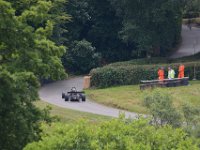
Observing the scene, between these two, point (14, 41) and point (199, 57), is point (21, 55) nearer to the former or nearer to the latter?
point (14, 41)

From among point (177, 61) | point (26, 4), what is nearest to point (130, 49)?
point (177, 61)

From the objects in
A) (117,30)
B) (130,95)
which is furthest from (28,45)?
(117,30)

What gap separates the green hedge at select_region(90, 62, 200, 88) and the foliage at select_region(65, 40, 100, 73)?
7839 millimetres

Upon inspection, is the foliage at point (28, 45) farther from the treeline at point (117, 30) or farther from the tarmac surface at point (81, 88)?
the treeline at point (117, 30)

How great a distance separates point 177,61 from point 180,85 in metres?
8.29

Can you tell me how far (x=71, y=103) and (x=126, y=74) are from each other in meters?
6.80

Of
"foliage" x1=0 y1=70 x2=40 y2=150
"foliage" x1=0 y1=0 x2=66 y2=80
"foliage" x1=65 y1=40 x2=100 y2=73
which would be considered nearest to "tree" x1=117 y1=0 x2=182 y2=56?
"foliage" x1=65 y1=40 x2=100 y2=73

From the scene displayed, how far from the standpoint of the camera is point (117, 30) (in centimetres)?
5184

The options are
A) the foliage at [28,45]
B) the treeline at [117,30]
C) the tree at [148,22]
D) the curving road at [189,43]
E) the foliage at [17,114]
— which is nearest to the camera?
the foliage at [17,114]

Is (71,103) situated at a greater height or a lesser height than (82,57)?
lesser

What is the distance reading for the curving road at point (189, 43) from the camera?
53.2 metres

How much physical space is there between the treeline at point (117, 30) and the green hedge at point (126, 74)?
458cm

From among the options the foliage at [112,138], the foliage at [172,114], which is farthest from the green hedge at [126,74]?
the foliage at [112,138]

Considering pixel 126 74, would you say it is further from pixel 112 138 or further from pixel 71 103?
pixel 112 138
